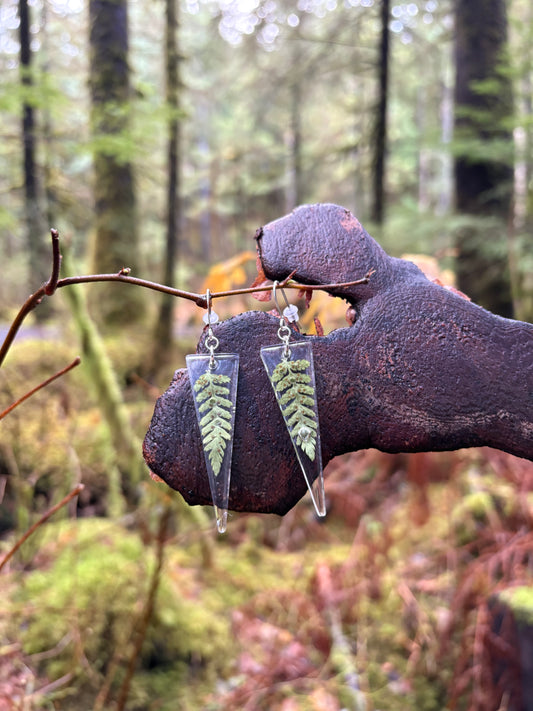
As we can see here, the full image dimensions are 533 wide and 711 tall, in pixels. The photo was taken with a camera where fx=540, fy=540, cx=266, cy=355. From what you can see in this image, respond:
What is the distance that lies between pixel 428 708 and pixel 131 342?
15.1 feet

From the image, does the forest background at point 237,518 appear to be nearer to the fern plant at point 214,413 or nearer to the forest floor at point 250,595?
the forest floor at point 250,595

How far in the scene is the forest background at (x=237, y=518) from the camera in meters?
2.50

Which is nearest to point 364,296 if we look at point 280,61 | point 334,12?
point 334,12

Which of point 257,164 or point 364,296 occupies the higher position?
point 257,164

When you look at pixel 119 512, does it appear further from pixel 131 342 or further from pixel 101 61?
pixel 101 61

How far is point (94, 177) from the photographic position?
6035 mm

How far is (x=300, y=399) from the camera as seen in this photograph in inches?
A: 26.9

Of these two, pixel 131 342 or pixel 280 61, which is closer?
pixel 131 342

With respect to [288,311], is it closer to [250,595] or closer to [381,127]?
[250,595]

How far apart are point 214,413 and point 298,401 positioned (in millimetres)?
107

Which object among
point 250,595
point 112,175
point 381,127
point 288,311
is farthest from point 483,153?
point 112,175

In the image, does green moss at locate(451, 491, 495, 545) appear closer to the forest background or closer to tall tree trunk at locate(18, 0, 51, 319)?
the forest background

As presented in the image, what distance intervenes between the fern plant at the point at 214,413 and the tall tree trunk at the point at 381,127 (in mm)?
4336

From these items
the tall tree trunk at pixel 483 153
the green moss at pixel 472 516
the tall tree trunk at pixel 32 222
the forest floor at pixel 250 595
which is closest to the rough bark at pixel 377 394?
the forest floor at pixel 250 595
